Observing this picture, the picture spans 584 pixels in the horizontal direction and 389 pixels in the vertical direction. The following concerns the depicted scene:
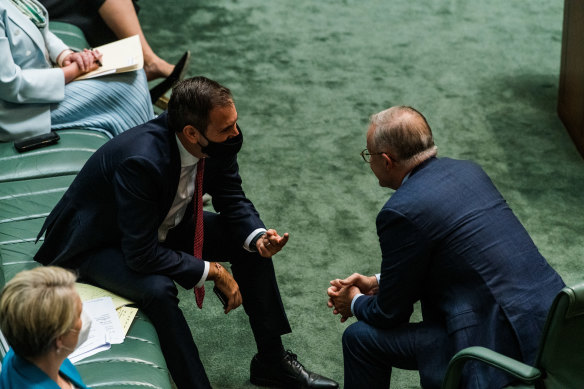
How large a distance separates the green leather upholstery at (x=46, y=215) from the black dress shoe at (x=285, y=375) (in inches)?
20.2

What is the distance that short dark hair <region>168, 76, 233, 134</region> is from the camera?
255cm

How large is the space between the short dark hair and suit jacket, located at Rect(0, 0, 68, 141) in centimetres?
109

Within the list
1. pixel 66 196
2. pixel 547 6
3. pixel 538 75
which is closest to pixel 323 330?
pixel 66 196

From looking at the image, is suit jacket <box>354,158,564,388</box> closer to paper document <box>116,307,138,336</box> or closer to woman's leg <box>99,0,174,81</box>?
paper document <box>116,307,138,336</box>

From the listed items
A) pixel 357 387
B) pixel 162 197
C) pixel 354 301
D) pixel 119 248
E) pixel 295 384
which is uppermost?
pixel 162 197

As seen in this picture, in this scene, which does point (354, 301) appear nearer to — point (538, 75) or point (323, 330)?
point (323, 330)

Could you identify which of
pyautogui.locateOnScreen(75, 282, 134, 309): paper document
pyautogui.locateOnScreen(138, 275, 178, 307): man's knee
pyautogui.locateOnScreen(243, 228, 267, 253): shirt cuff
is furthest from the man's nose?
pyautogui.locateOnScreen(75, 282, 134, 309): paper document

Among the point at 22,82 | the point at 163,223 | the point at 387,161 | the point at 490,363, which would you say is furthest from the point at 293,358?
the point at 22,82

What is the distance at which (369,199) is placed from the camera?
155 inches

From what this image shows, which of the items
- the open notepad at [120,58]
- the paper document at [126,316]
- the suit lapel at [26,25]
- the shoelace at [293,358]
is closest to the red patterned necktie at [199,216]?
the paper document at [126,316]

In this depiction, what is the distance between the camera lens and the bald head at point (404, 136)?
248 cm

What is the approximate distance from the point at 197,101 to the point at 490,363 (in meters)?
1.11

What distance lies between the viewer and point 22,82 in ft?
11.3

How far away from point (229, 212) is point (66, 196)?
1.79 feet
